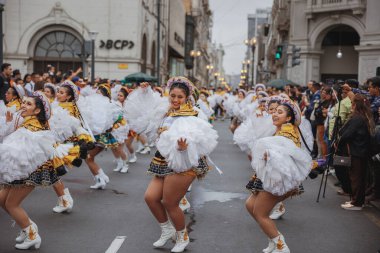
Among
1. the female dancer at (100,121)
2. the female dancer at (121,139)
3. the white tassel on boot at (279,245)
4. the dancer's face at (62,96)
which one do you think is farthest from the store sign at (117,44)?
the white tassel on boot at (279,245)

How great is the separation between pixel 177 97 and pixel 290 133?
4.43 ft

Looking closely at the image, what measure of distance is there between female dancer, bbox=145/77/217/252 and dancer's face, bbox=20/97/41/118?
4.95 feet

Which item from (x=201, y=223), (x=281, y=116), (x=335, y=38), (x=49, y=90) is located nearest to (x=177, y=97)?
(x=281, y=116)

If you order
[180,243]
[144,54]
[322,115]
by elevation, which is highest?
[144,54]

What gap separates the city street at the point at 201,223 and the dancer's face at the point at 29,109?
1.54 metres

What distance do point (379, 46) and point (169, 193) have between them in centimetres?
2589

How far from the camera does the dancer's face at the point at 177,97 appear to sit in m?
6.18

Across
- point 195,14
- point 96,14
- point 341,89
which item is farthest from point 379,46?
point 195,14

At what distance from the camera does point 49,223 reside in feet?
24.1

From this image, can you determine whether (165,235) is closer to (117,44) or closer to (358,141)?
(358,141)

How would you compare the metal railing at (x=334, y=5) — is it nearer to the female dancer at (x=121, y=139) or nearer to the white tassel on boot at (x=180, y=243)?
the female dancer at (x=121, y=139)

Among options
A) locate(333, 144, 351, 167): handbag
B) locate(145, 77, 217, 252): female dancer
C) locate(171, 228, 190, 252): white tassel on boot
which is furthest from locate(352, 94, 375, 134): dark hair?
locate(171, 228, 190, 252): white tassel on boot

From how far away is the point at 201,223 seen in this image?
24.8 feet

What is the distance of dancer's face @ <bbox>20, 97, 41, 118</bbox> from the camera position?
630cm
